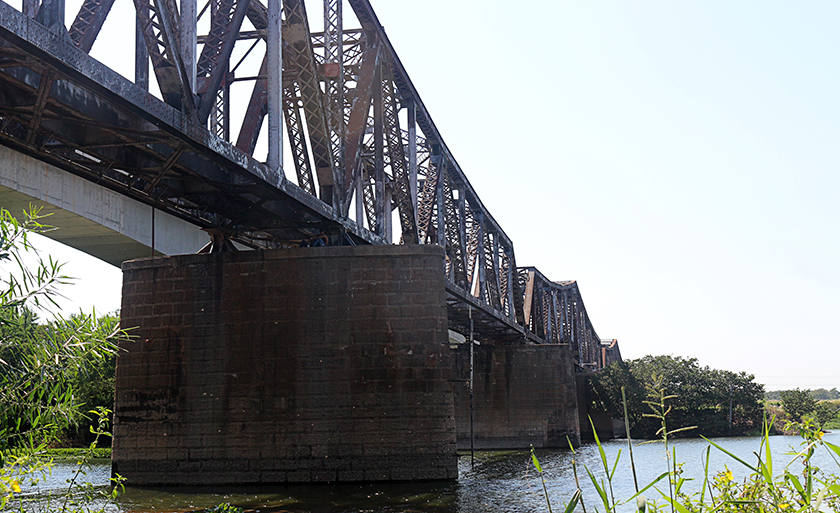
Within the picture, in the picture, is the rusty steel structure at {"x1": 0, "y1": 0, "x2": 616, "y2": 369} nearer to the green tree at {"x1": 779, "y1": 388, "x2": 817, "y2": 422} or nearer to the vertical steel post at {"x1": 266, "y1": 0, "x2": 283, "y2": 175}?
the vertical steel post at {"x1": 266, "y1": 0, "x2": 283, "y2": 175}

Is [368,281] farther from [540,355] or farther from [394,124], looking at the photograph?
[540,355]

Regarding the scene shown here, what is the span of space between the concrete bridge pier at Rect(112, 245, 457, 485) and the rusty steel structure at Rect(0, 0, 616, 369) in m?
1.69

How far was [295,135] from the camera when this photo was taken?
1953 centimetres

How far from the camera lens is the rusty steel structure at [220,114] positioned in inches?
468

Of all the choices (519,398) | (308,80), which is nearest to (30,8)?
(308,80)

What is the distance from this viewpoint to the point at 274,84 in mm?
16297

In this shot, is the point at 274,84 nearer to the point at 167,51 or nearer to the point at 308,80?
the point at 308,80

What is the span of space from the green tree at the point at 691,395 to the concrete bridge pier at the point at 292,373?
5649 centimetres

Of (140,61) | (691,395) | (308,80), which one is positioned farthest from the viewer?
(691,395)

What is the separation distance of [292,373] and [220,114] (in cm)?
729

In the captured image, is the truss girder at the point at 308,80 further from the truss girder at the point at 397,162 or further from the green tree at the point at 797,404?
the green tree at the point at 797,404

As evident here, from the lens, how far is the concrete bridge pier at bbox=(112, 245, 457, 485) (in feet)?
61.9

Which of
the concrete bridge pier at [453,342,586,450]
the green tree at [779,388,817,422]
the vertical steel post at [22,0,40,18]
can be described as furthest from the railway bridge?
the concrete bridge pier at [453,342,586,450]

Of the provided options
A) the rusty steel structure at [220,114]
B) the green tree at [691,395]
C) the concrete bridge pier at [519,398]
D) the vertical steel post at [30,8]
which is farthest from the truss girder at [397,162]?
the green tree at [691,395]
